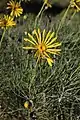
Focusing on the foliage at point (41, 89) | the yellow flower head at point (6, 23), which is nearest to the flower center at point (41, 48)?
the foliage at point (41, 89)

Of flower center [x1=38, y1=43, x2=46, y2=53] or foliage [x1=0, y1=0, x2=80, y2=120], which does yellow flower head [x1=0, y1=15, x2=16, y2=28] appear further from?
flower center [x1=38, y1=43, x2=46, y2=53]

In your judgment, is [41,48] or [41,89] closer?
[41,48]

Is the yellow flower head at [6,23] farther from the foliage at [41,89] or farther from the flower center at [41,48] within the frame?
the flower center at [41,48]

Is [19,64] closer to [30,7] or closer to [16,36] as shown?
[16,36]

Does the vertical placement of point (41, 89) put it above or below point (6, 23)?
below

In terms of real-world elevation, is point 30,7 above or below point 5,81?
above

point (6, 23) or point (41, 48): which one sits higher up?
point (6, 23)

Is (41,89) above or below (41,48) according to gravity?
below

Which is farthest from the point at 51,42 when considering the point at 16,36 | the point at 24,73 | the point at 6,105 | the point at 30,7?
the point at 30,7

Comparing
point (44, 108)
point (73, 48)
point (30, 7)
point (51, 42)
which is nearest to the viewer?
point (51, 42)

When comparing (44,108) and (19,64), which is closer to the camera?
(44,108)

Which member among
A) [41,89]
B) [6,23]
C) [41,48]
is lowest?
[41,89]
